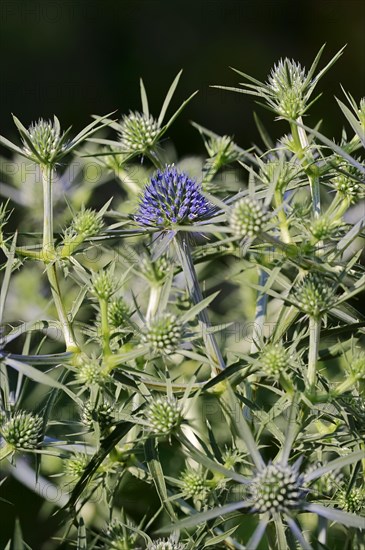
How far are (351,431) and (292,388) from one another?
2.3 inches

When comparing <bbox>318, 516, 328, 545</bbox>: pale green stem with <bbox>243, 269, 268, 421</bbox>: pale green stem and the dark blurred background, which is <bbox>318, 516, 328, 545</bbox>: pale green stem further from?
the dark blurred background

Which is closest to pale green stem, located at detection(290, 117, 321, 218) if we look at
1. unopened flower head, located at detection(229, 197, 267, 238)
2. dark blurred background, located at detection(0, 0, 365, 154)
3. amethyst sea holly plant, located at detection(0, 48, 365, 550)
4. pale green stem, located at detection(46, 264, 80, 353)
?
amethyst sea holly plant, located at detection(0, 48, 365, 550)

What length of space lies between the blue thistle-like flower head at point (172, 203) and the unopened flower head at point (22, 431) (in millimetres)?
171

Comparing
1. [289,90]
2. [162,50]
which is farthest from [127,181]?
[162,50]

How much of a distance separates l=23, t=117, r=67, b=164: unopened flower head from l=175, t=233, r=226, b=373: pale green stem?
0.13m

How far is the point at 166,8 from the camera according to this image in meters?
2.29

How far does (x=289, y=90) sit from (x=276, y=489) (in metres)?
0.31

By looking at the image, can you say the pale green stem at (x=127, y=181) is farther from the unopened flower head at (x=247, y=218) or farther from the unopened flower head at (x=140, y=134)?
the unopened flower head at (x=247, y=218)

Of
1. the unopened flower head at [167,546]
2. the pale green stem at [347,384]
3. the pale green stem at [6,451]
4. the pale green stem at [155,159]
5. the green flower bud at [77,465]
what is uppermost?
the pale green stem at [155,159]

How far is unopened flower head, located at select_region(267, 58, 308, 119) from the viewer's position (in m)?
0.57

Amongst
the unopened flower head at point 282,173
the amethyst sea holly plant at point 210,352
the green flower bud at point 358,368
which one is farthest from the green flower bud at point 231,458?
the unopened flower head at point 282,173

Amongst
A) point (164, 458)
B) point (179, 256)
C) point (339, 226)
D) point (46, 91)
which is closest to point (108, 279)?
point (179, 256)

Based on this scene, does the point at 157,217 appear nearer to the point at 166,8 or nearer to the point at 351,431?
the point at 351,431

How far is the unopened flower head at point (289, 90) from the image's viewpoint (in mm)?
568
